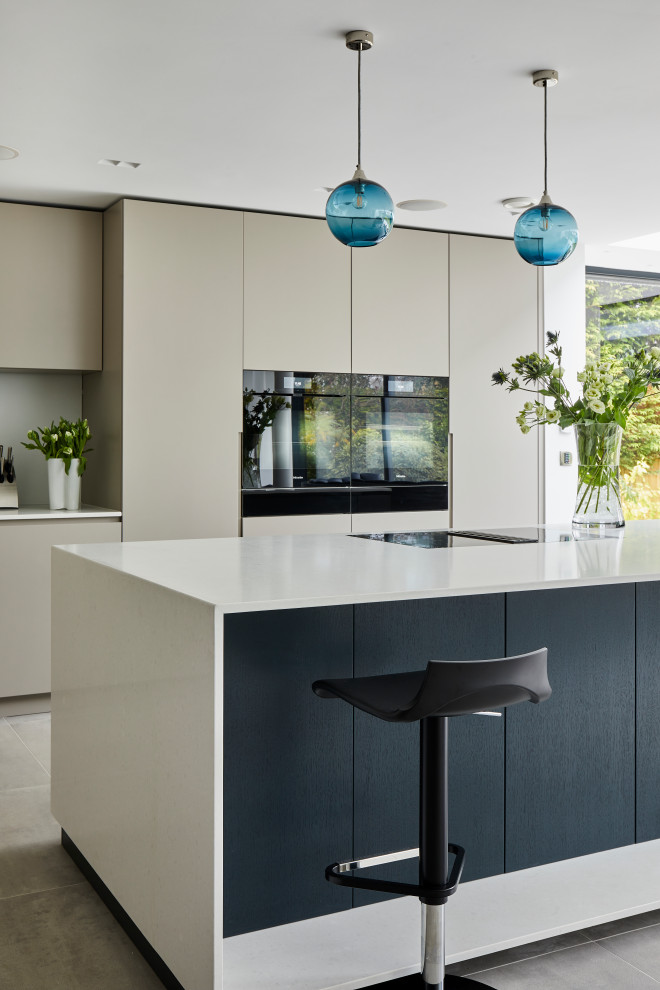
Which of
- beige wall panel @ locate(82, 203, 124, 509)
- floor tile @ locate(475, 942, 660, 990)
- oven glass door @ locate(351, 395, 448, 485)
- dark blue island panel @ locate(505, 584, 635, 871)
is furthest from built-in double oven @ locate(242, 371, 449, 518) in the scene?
floor tile @ locate(475, 942, 660, 990)

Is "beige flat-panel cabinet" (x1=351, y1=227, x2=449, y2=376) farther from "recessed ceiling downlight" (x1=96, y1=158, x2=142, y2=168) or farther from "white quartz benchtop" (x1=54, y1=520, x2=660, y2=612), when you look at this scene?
"white quartz benchtop" (x1=54, y1=520, x2=660, y2=612)

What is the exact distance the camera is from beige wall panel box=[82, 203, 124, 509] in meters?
4.61

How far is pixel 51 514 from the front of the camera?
176 inches

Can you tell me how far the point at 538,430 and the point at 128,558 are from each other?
3.59m

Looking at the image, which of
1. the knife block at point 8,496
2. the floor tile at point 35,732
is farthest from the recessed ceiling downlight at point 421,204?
the floor tile at point 35,732

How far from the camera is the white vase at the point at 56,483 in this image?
15.3ft

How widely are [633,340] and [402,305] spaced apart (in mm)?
2052

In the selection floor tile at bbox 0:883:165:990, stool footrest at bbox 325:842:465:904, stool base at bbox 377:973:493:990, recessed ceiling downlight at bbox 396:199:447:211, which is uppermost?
recessed ceiling downlight at bbox 396:199:447:211

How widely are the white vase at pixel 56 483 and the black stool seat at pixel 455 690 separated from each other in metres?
2.98

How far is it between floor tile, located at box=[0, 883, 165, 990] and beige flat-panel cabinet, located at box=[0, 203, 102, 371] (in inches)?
109

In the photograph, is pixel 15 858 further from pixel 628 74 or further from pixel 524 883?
pixel 628 74

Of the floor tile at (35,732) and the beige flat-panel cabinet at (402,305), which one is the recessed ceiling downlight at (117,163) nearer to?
the beige flat-panel cabinet at (402,305)

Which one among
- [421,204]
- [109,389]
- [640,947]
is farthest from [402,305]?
[640,947]

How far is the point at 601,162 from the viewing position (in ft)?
13.4
